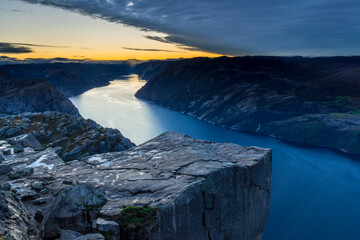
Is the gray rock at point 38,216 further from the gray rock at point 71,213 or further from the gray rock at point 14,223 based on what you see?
the gray rock at point 71,213

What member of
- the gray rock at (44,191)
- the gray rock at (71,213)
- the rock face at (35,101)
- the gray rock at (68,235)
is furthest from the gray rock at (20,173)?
the rock face at (35,101)

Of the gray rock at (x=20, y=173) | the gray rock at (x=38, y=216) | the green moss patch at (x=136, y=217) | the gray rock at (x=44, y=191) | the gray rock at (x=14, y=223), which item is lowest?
the gray rock at (x=20, y=173)

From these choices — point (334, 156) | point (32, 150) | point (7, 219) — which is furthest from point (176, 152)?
point (334, 156)

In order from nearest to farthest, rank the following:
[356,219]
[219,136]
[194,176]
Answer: [194,176] → [356,219] → [219,136]

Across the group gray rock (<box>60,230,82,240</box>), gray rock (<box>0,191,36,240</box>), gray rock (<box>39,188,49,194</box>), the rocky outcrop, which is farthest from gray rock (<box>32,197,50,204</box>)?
the rocky outcrop

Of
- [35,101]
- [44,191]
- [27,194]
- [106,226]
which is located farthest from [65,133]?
[35,101]

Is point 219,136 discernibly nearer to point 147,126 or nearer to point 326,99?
point 147,126
